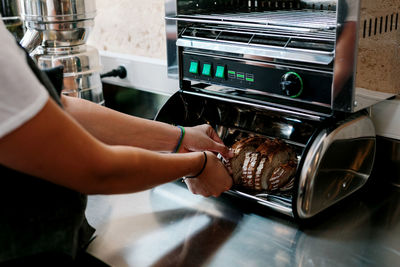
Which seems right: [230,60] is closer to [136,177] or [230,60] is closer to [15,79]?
[136,177]

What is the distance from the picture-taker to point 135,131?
3.41ft

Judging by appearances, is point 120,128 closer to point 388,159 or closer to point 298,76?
point 298,76

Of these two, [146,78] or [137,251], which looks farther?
[146,78]

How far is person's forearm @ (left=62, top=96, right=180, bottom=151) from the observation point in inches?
38.5

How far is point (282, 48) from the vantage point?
0.91 meters

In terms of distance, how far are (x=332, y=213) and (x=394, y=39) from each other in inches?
14.6

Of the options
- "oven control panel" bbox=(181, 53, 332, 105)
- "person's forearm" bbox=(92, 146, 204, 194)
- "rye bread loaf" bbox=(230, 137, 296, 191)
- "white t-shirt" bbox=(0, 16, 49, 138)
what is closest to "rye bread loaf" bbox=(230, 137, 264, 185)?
"rye bread loaf" bbox=(230, 137, 296, 191)

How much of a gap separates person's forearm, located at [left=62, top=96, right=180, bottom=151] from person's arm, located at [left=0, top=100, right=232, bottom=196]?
0.26m

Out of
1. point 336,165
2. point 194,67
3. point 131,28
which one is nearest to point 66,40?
point 131,28

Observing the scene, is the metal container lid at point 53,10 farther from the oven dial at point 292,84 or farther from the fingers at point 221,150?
the oven dial at point 292,84

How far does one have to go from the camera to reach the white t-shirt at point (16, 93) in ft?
1.78

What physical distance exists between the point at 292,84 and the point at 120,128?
363 millimetres

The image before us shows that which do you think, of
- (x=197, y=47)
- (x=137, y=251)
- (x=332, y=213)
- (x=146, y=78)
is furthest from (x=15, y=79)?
(x=146, y=78)

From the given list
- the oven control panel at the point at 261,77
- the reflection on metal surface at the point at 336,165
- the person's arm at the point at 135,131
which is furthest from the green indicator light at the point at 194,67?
the reflection on metal surface at the point at 336,165
